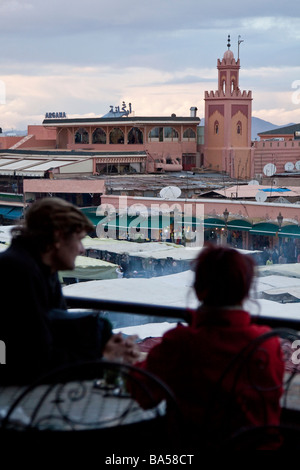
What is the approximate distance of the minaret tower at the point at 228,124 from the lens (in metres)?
35.3

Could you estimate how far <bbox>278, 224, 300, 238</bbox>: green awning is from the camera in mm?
16784

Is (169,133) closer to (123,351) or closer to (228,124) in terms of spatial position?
(228,124)

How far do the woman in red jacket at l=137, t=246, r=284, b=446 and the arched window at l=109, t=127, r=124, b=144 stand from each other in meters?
34.5

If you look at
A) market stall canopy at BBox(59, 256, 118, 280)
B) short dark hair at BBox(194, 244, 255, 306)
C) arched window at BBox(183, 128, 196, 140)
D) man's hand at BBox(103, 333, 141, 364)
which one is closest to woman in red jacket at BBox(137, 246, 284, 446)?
short dark hair at BBox(194, 244, 255, 306)

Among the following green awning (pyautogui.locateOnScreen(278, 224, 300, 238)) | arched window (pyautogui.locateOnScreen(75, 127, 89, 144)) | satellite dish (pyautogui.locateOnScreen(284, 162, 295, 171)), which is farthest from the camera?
arched window (pyautogui.locateOnScreen(75, 127, 89, 144))

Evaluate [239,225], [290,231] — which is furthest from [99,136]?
[290,231]

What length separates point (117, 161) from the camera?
3212 centimetres

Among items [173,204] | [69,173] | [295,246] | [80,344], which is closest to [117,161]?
[69,173]

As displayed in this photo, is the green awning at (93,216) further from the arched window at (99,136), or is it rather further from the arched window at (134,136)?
the arched window at (99,136)

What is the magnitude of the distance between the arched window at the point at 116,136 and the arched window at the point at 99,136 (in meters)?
0.40

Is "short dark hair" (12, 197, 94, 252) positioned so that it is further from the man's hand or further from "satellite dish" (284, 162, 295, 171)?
"satellite dish" (284, 162, 295, 171)

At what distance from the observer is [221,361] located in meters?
1.70

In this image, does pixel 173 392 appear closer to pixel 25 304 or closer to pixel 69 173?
pixel 25 304

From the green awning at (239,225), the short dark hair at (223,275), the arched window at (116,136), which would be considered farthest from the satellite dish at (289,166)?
the short dark hair at (223,275)
